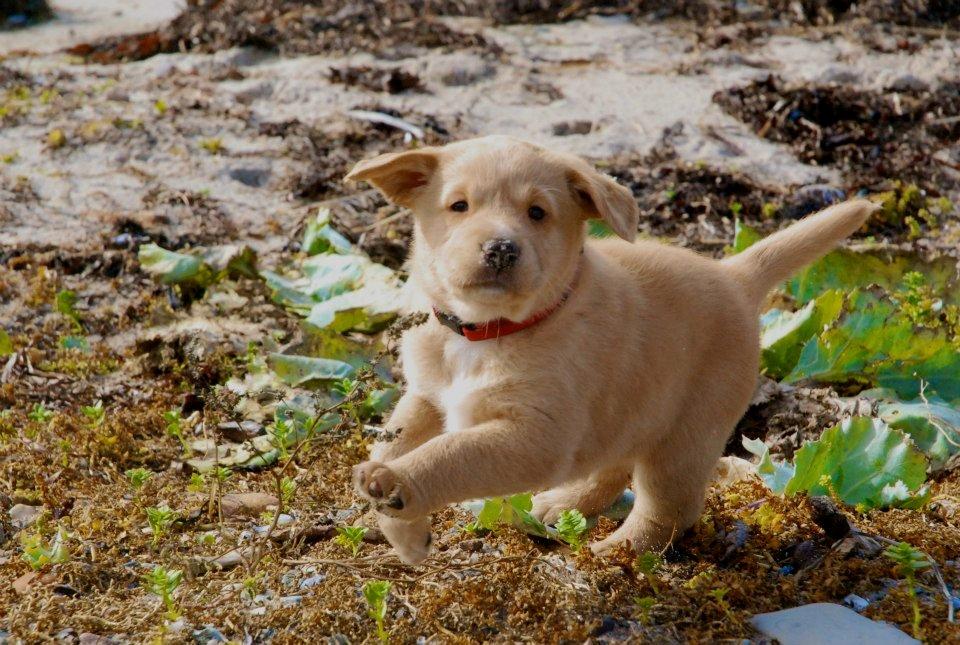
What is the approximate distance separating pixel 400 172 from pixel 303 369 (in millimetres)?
1336

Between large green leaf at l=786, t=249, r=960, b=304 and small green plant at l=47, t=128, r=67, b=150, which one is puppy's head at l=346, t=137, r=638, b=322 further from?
small green plant at l=47, t=128, r=67, b=150

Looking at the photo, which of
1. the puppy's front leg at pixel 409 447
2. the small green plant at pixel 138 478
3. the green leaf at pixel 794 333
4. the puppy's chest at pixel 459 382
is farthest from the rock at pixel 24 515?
the green leaf at pixel 794 333

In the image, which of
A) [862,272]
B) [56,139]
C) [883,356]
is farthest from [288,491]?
[56,139]

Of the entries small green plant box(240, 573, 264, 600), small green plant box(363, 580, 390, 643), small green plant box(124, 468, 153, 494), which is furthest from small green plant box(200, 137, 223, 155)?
small green plant box(363, 580, 390, 643)

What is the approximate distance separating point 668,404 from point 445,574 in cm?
94

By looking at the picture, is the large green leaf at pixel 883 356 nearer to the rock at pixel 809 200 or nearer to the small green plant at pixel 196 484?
the rock at pixel 809 200

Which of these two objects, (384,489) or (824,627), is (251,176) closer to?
(384,489)

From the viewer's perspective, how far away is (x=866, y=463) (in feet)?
13.2

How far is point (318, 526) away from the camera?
3.82 meters

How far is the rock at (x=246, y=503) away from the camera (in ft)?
13.3

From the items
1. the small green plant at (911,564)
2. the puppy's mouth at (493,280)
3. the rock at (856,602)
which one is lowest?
the rock at (856,602)

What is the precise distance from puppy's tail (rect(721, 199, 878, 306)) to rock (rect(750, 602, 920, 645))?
4.10 ft

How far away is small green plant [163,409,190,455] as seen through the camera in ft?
14.1

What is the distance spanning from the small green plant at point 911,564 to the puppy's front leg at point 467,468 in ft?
3.14
